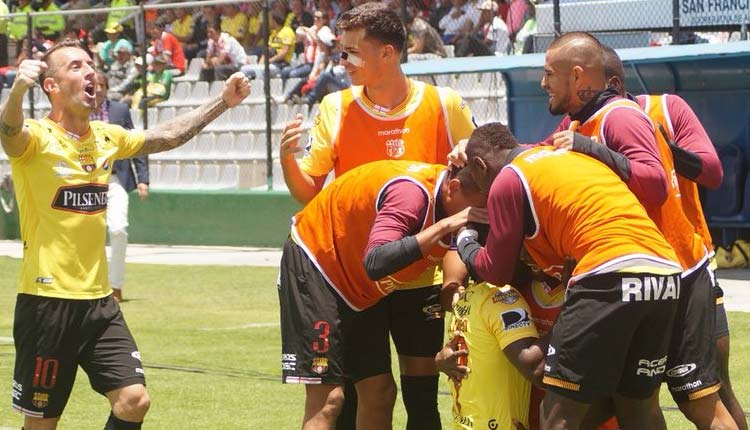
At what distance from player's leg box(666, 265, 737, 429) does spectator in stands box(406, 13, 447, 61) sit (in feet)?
44.0

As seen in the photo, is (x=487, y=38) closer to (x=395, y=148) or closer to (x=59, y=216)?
(x=395, y=148)


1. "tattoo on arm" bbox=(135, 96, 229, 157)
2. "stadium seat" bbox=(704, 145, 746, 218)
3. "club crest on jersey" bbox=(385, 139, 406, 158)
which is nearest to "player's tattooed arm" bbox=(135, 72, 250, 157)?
"tattoo on arm" bbox=(135, 96, 229, 157)

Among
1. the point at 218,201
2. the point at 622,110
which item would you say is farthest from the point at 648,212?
the point at 218,201

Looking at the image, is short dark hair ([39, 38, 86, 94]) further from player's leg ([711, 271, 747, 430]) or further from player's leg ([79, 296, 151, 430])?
player's leg ([711, 271, 747, 430])

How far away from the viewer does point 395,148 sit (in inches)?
272

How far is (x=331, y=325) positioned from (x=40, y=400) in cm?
135

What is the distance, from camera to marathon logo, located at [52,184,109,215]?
21.9ft

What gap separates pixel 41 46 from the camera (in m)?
23.3

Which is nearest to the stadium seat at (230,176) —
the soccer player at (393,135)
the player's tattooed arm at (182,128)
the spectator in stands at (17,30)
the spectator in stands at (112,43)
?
the spectator in stands at (112,43)

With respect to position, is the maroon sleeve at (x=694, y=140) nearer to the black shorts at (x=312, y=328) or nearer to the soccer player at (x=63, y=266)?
the black shorts at (x=312, y=328)

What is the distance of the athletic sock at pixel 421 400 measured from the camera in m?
6.82

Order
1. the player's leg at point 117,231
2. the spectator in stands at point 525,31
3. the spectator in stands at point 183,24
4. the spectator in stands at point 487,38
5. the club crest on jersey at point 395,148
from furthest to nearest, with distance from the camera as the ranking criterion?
the spectator in stands at point 183,24 < the spectator in stands at point 487,38 < the spectator in stands at point 525,31 < the player's leg at point 117,231 < the club crest on jersey at point 395,148

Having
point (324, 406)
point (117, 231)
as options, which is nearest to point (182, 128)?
point (324, 406)

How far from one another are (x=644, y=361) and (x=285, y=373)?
5.20 feet
